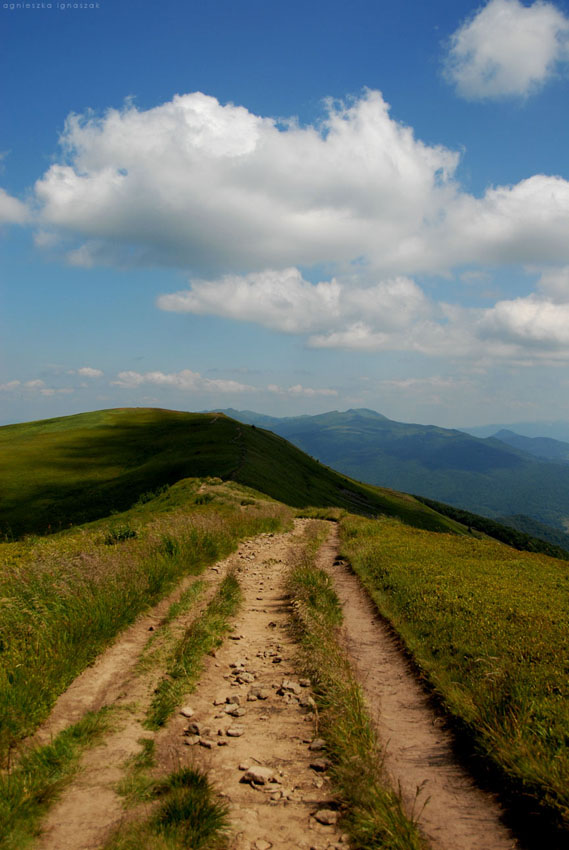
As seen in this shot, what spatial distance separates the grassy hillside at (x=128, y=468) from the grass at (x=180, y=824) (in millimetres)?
41445

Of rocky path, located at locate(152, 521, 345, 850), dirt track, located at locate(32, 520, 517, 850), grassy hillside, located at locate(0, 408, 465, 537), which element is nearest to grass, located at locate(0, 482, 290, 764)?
dirt track, located at locate(32, 520, 517, 850)

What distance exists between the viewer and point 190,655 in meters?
9.48

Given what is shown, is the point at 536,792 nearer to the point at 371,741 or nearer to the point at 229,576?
the point at 371,741

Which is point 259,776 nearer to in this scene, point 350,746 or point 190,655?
point 350,746

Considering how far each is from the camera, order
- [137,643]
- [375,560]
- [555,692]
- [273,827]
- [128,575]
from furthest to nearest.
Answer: [375,560] < [128,575] < [137,643] < [555,692] < [273,827]

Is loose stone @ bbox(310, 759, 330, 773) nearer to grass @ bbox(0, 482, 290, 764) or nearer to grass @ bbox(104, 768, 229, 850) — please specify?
grass @ bbox(104, 768, 229, 850)

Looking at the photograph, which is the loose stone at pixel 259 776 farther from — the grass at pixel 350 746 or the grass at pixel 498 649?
the grass at pixel 498 649

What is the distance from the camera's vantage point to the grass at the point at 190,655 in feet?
25.3

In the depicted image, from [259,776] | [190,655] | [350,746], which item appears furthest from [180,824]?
[190,655]

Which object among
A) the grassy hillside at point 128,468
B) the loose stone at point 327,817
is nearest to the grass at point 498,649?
the loose stone at point 327,817

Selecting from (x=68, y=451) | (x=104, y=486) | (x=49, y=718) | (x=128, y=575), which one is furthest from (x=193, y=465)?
(x=49, y=718)

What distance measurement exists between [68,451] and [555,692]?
99.7 meters

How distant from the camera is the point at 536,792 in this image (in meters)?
5.56

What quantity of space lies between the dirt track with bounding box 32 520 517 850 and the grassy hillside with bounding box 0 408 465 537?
3805 centimetres
